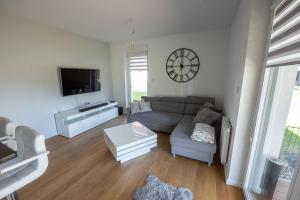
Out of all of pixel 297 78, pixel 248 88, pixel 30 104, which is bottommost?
pixel 30 104

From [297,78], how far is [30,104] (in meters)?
4.08

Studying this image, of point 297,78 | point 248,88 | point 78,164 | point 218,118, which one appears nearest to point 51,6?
point 78,164

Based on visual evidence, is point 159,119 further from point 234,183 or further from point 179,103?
point 234,183

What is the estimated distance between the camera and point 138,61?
15.0ft

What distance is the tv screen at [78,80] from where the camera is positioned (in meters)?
3.34

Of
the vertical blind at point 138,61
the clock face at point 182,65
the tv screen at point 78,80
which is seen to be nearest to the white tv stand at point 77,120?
the tv screen at point 78,80

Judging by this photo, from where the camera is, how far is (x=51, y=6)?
87.0 inches

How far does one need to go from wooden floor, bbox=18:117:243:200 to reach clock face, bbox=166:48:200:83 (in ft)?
6.64

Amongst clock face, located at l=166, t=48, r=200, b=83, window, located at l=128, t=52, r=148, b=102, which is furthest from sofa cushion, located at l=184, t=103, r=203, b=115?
window, located at l=128, t=52, r=148, b=102

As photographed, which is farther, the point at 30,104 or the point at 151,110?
the point at 151,110

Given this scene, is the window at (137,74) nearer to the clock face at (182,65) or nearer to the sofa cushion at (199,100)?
the clock face at (182,65)

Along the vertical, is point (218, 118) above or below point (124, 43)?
below

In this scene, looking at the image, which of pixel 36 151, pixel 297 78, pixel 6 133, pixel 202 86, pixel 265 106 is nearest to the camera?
pixel 297 78

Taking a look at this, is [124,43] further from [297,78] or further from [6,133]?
[297,78]
